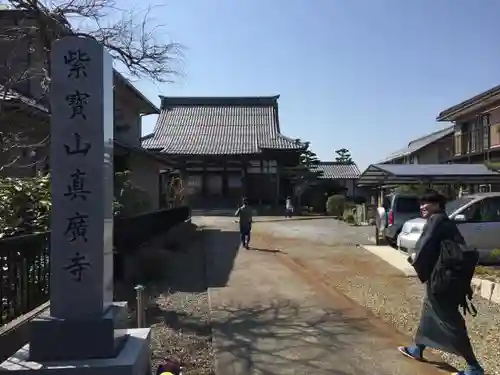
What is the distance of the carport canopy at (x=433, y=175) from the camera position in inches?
671

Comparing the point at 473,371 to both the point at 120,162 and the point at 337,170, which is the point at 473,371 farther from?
the point at 337,170

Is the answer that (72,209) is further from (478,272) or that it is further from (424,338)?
(478,272)

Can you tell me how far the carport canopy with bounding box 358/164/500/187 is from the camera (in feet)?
55.9

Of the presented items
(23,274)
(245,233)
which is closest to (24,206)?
(23,274)

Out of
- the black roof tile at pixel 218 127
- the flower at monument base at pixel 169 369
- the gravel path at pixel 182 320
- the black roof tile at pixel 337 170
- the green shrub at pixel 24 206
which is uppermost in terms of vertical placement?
the black roof tile at pixel 218 127

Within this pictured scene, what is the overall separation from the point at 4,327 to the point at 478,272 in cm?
789

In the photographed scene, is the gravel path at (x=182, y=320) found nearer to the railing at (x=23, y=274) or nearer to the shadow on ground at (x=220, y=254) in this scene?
the shadow on ground at (x=220, y=254)

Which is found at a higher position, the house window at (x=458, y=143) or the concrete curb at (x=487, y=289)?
the house window at (x=458, y=143)

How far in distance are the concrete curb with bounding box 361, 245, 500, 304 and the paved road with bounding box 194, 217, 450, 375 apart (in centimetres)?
183

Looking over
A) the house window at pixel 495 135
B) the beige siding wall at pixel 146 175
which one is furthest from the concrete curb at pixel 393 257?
the house window at pixel 495 135

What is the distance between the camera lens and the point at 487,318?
22.9 feet

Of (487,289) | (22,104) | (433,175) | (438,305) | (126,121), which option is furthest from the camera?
(126,121)

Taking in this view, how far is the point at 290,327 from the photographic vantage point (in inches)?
259

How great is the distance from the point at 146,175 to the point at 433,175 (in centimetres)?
1198
